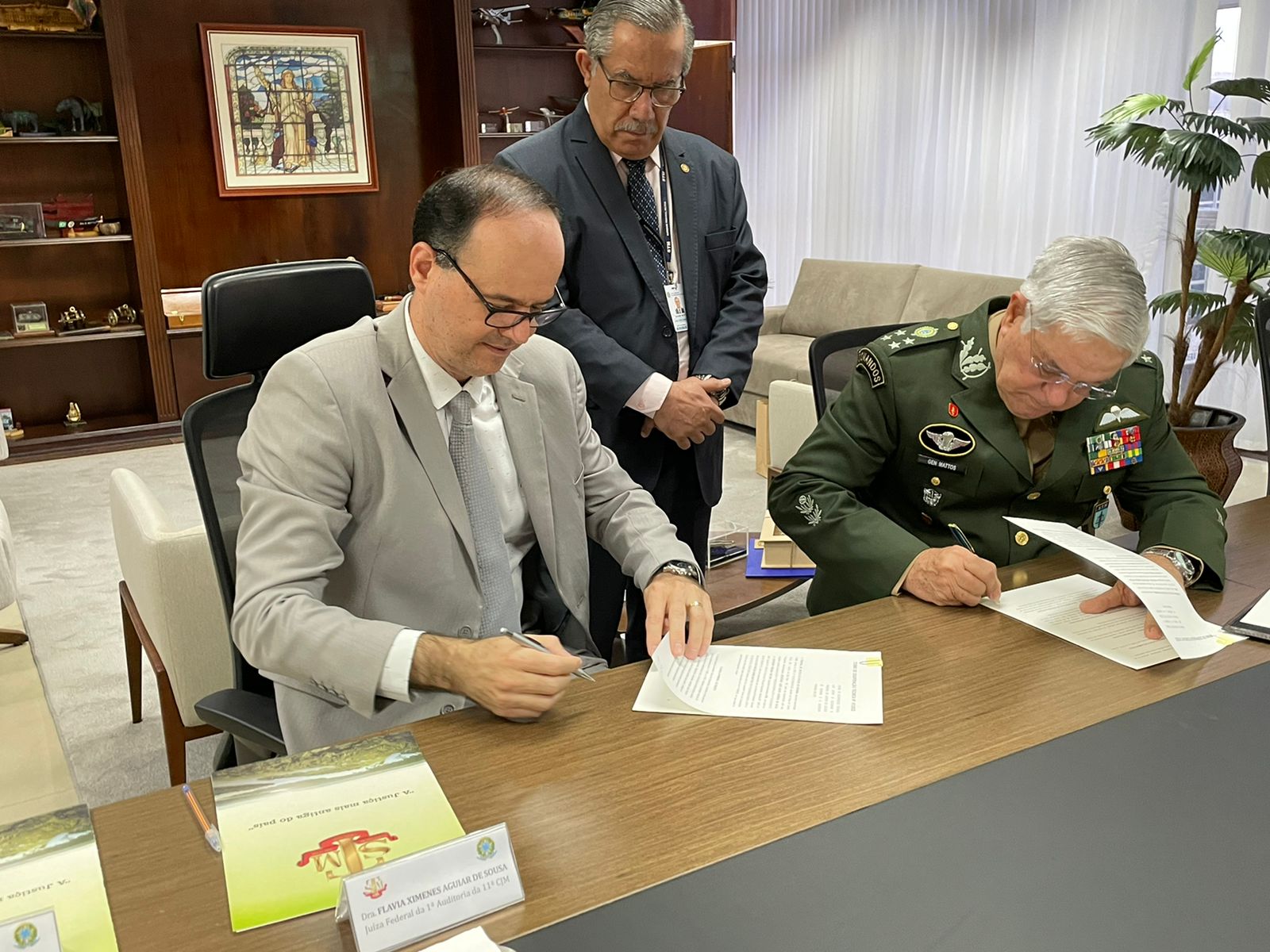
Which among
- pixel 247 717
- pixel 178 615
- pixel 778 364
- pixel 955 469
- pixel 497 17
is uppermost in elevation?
pixel 497 17

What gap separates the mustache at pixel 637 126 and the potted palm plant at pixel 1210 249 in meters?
2.45

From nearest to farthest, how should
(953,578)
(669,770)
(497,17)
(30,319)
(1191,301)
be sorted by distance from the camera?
1. (669,770)
2. (953,578)
3. (1191,301)
4. (30,319)
5. (497,17)

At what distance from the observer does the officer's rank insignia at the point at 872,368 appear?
1805mm

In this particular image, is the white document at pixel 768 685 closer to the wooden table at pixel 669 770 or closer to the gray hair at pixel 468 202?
the wooden table at pixel 669 770

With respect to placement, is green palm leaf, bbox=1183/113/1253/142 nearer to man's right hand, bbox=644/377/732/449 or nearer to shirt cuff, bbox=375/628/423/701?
man's right hand, bbox=644/377/732/449

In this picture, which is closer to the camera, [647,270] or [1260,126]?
[647,270]

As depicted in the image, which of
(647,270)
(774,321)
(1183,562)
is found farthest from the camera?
(774,321)

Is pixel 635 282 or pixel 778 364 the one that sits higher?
pixel 635 282

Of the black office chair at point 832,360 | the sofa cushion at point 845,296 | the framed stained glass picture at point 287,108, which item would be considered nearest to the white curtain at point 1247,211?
the sofa cushion at point 845,296

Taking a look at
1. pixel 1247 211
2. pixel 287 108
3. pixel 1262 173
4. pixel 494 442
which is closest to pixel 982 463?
pixel 494 442

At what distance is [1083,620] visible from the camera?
1501 millimetres

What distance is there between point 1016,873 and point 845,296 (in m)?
5.05

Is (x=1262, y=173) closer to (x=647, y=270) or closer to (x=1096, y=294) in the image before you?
(x=647, y=270)

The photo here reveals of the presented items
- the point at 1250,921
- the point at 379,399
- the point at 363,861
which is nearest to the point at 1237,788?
the point at 1250,921
